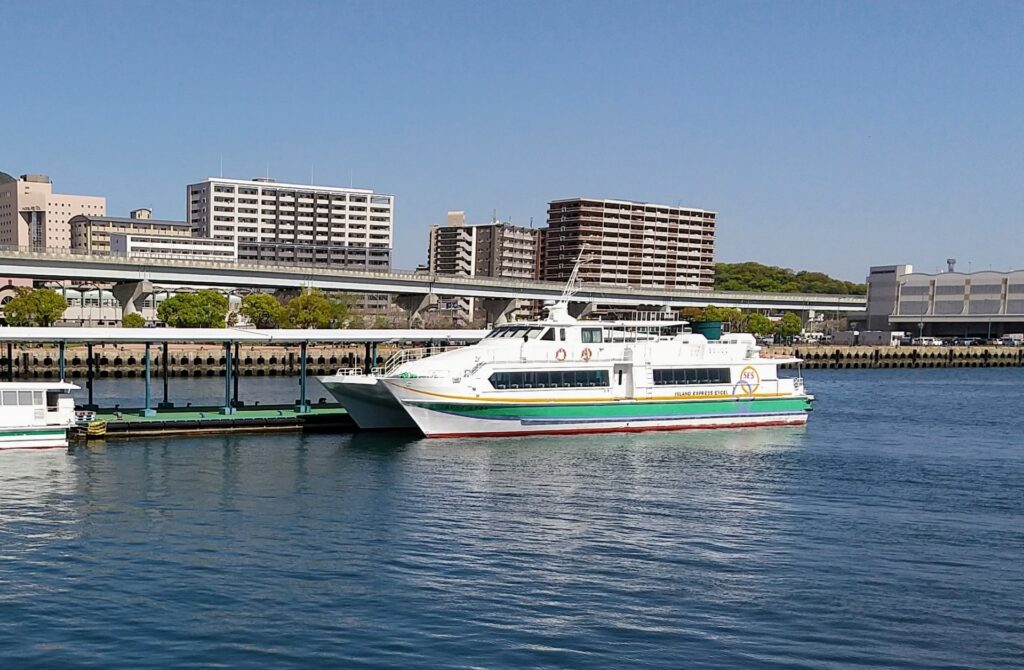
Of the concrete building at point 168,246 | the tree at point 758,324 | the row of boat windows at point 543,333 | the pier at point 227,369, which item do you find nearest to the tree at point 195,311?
the pier at point 227,369

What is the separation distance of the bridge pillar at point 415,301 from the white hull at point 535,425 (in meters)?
75.6

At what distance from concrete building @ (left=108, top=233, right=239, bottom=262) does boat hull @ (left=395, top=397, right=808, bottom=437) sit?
141 m

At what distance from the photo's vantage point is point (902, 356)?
129 meters

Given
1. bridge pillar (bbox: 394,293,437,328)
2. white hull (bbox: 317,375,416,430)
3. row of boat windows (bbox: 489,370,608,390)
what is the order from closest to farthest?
1. white hull (bbox: 317,375,416,430)
2. row of boat windows (bbox: 489,370,608,390)
3. bridge pillar (bbox: 394,293,437,328)

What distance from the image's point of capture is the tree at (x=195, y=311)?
106m

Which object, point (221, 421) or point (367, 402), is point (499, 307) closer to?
point (367, 402)

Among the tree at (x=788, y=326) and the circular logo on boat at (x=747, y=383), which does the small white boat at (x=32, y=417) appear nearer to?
the circular logo on boat at (x=747, y=383)

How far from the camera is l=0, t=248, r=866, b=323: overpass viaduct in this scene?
310ft

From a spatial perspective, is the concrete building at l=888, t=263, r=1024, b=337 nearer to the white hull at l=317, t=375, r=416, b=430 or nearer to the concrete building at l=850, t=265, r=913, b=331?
the concrete building at l=850, t=265, r=913, b=331

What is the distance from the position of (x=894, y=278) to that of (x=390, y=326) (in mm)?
86499

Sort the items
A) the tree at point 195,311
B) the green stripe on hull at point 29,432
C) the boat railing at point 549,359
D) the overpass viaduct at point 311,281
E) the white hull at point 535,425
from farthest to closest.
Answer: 1. the tree at point 195,311
2. the overpass viaduct at point 311,281
3. the boat railing at point 549,359
4. the white hull at point 535,425
5. the green stripe on hull at point 29,432

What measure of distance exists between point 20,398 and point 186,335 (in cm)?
796

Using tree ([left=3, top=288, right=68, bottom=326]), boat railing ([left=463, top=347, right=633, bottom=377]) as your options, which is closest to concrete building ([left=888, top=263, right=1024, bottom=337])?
tree ([left=3, top=288, right=68, bottom=326])

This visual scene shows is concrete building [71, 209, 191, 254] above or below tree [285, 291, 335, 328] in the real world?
above
